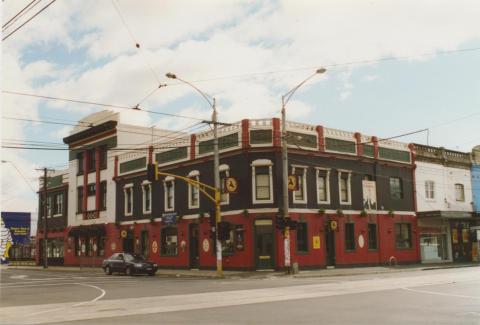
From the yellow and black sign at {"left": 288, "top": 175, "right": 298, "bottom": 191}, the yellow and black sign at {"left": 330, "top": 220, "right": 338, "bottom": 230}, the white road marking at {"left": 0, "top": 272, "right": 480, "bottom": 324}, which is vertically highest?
the yellow and black sign at {"left": 288, "top": 175, "right": 298, "bottom": 191}

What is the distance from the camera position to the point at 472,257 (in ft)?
148

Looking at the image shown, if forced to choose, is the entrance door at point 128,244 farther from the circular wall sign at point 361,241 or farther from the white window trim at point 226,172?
the circular wall sign at point 361,241

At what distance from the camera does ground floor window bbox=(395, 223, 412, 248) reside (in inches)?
1620

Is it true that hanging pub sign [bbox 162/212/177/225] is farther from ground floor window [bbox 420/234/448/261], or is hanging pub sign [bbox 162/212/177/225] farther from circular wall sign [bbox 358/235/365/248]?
ground floor window [bbox 420/234/448/261]

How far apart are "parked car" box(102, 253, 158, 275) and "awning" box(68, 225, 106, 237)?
12.1 metres

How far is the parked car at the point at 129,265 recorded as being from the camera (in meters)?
34.7

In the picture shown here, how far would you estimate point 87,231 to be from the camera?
50219 millimetres

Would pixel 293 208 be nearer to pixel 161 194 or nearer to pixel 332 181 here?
pixel 332 181

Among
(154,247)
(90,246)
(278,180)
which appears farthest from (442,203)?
(90,246)

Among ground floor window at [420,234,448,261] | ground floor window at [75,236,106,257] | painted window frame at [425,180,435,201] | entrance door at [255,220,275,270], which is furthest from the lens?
ground floor window at [75,236,106,257]

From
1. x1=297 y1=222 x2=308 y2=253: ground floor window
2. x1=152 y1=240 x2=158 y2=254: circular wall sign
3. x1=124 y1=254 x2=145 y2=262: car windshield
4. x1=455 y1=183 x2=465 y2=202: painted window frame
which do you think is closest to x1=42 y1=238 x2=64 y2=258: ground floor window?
x1=152 y1=240 x2=158 y2=254: circular wall sign

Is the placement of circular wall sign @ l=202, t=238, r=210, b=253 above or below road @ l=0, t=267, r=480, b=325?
above

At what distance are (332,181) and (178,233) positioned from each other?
11.8 m

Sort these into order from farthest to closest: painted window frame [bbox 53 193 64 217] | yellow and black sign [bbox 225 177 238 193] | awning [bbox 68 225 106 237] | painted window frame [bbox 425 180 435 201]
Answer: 1. painted window frame [bbox 53 193 64 217]
2. awning [bbox 68 225 106 237]
3. painted window frame [bbox 425 180 435 201]
4. yellow and black sign [bbox 225 177 238 193]
